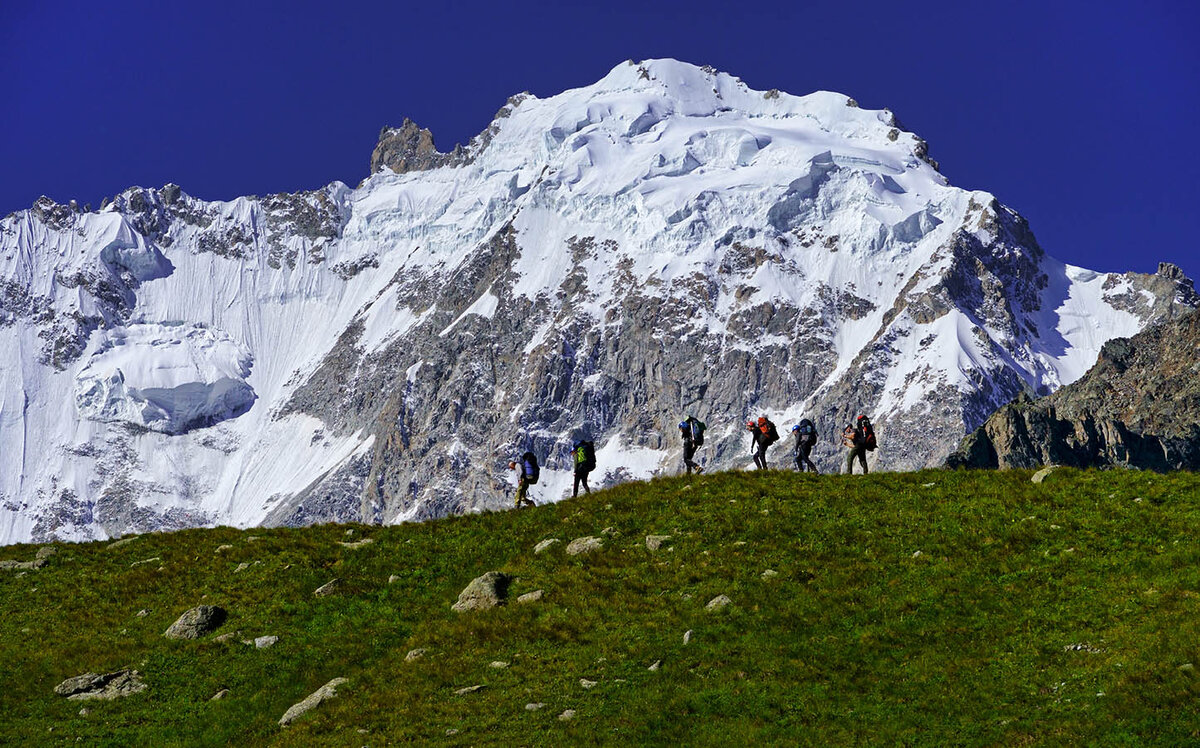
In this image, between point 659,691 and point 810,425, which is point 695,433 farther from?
point 659,691

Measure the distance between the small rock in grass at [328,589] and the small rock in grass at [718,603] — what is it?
472 inches

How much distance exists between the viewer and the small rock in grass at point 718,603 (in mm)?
34594

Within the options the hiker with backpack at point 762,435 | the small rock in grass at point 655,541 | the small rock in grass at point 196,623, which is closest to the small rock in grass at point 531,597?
the small rock in grass at point 655,541

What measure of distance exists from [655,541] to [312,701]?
12.0 m

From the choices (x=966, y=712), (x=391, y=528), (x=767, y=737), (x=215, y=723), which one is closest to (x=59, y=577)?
(x=391, y=528)

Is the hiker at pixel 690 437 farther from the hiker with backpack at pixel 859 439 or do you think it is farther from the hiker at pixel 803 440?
the hiker with backpack at pixel 859 439

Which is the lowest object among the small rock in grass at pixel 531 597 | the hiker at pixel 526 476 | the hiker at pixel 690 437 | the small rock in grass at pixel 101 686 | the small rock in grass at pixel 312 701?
the small rock in grass at pixel 312 701

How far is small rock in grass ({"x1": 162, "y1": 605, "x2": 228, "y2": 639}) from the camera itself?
37281 mm

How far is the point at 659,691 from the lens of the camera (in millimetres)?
30406

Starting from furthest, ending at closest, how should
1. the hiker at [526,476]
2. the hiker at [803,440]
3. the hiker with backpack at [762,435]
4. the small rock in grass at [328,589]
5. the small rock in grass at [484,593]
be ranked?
the hiker at [803,440], the hiker with backpack at [762,435], the hiker at [526,476], the small rock in grass at [328,589], the small rock in grass at [484,593]

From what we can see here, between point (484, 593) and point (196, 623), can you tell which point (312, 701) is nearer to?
point (484, 593)

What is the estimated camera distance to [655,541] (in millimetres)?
39906

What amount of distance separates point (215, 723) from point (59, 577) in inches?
565

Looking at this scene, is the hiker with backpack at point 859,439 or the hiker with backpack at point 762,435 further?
the hiker with backpack at point 762,435
